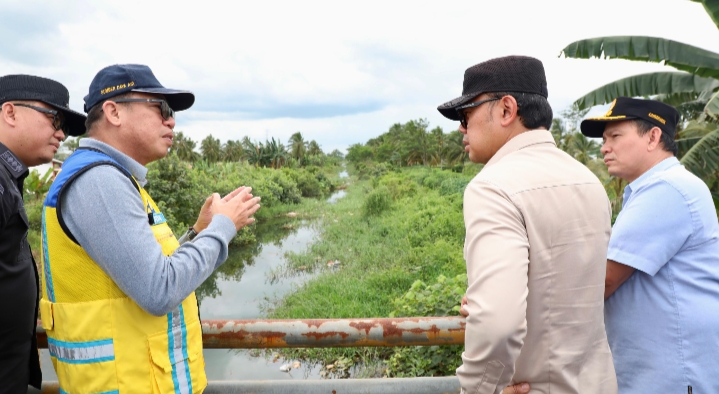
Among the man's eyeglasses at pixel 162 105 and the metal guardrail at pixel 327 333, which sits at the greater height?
the man's eyeglasses at pixel 162 105

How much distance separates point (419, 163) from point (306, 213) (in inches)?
1364

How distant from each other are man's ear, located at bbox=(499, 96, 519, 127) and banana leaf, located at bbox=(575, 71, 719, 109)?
7.73 m

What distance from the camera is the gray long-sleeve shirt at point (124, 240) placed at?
1.28 meters

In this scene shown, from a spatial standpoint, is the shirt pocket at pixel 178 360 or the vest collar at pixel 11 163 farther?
the vest collar at pixel 11 163

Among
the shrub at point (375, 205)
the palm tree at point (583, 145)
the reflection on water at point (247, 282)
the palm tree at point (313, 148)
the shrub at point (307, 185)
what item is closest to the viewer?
the reflection on water at point (247, 282)

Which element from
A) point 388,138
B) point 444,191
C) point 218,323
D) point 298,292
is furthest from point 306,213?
point 388,138

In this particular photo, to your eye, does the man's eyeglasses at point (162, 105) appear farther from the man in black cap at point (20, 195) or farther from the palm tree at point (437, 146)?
the palm tree at point (437, 146)

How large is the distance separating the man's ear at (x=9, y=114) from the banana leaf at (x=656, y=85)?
8.52 m

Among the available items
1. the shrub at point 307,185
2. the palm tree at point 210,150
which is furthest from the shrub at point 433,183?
the palm tree at point 210,150

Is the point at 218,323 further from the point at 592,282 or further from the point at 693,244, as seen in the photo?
the point at 693,244

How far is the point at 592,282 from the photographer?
1379mm

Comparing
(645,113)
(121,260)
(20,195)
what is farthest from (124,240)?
(645,113)

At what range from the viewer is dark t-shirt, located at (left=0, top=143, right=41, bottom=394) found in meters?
1.57

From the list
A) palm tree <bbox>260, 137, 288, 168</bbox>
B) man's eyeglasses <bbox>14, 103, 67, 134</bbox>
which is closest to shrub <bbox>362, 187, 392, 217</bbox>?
man's eyeglasses <bbox>14, 103, 67, 134</bbox>
